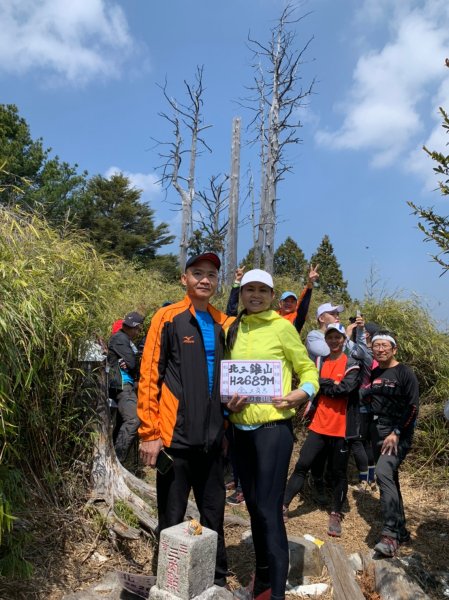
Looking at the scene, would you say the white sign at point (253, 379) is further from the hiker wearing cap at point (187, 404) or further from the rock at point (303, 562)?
the rock at point (303, 562)

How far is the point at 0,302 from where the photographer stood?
232cm

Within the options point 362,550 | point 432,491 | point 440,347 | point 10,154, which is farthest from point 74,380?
point 10,154

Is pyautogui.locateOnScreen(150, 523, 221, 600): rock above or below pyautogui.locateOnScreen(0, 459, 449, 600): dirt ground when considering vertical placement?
above

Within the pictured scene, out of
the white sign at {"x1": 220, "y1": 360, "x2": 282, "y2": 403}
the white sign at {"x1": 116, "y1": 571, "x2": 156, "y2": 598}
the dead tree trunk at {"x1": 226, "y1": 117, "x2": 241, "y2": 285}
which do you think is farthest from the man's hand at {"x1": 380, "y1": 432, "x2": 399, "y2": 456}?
the dead tree trunk at {"x1": 226, "y1": 117, "x2": 241, "y2": 285}

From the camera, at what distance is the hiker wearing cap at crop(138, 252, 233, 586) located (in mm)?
2740

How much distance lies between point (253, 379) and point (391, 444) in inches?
74.5

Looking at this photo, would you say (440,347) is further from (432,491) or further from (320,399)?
(320,399)

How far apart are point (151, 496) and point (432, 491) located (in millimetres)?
3532

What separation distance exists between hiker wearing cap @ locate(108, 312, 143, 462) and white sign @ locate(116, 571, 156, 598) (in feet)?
7.58

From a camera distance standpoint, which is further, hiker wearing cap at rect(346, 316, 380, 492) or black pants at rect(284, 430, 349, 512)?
hiker wearing cap at rect(346, 316, 380, 492)

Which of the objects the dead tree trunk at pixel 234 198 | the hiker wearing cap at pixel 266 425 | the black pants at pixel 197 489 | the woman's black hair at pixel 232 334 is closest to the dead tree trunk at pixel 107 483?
the black pants at pixel 197 489

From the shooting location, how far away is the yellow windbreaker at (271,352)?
9.09 ft

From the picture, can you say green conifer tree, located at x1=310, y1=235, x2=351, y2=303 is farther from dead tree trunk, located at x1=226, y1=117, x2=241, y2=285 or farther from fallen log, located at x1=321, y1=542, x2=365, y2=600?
fallen log, located at x1=321, y1=542, x2=365, y2=600

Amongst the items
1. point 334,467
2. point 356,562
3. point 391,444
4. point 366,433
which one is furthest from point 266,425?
point 366,433
